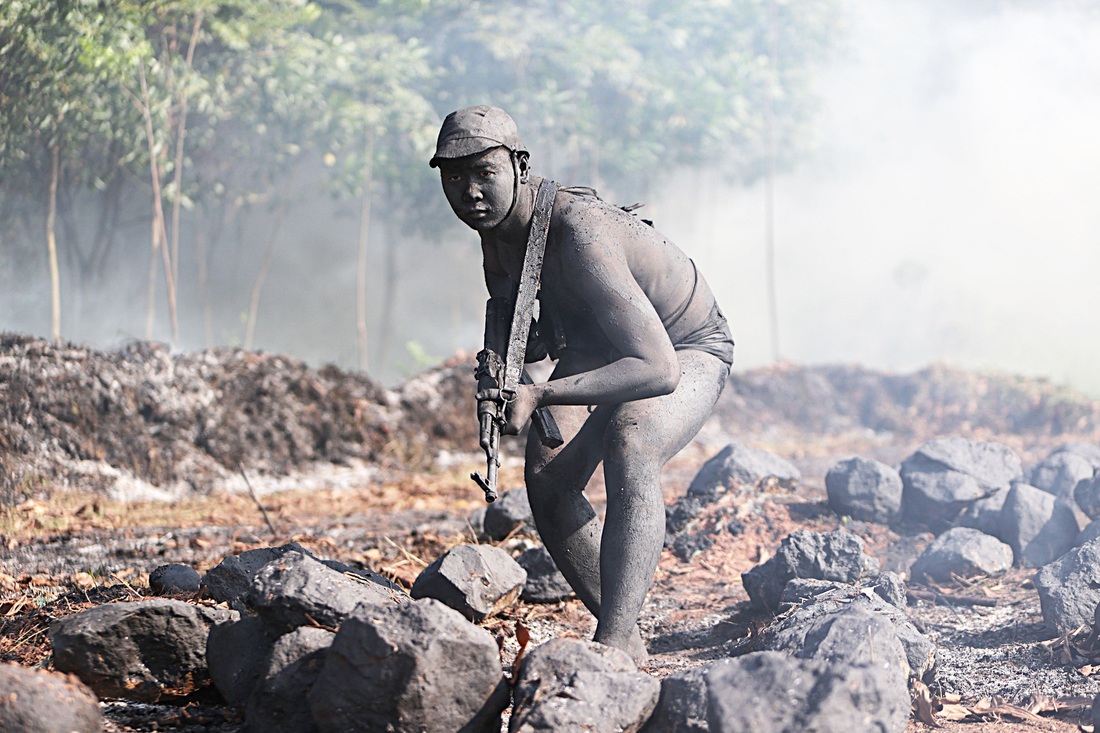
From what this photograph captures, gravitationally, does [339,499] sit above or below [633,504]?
below

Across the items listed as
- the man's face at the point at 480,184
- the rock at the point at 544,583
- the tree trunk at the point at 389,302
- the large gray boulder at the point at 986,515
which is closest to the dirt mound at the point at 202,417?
the rock at the point at 544,583

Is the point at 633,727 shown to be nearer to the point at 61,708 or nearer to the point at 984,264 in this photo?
the point at 61,708

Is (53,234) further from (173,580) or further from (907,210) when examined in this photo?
(907,210)

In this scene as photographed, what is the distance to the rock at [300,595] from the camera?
261 centimetres

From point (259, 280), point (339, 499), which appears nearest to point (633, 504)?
point (339, 499)

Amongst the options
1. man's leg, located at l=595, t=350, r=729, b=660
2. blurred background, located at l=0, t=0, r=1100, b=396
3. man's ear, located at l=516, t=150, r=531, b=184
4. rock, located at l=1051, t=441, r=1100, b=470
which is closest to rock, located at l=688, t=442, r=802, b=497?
rock, located at l=1051, t=441, r=1100, b=470

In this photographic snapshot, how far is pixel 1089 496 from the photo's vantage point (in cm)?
533

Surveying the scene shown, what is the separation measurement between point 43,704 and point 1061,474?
6030 mm

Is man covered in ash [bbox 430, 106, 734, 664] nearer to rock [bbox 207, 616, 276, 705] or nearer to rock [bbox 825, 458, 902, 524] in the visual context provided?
rock [bbox 207, 616, 276, 705]

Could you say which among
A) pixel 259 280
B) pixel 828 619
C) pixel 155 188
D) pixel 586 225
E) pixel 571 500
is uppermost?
pixel 155 188

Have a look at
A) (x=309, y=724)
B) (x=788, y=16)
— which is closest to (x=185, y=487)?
(x=309, y=724)

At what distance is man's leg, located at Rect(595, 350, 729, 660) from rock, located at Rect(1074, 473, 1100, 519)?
339 centimetres

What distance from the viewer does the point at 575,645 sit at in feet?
7.83

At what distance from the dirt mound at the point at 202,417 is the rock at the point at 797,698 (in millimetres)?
6159
